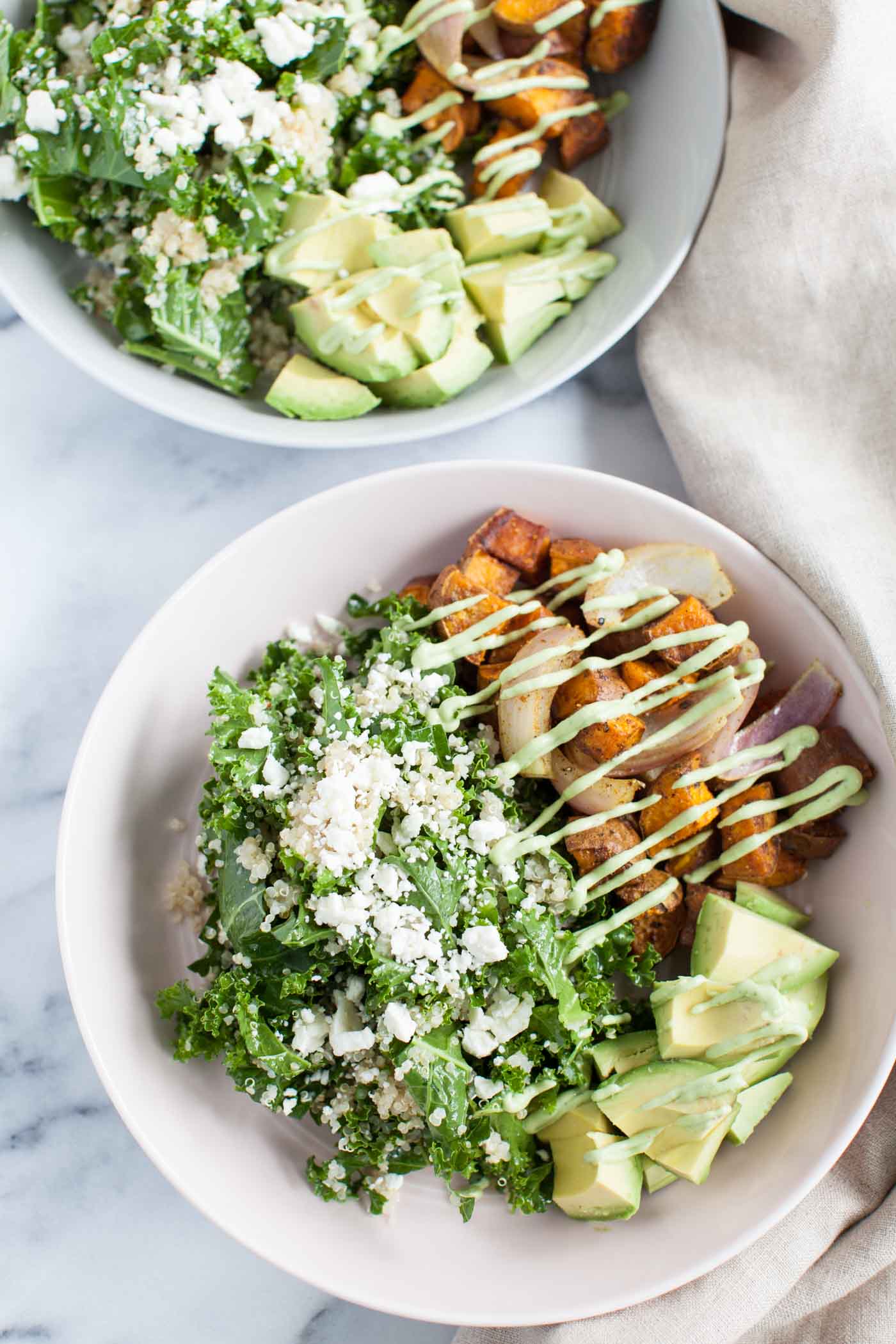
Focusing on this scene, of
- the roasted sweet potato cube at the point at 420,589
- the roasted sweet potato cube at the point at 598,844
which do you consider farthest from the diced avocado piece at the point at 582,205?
the roasted sweet potato cube at the point at 598,844

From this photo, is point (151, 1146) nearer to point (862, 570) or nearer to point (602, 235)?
point (862, 570)

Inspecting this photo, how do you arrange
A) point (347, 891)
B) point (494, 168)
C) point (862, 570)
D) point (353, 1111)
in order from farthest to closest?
point (494, 168), point (862, 570), point (353, 1111), point (347, 891)

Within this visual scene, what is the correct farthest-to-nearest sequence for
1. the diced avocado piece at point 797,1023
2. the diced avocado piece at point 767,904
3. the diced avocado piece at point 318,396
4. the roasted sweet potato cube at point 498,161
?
the roasted sweet potato cube at point 498,161 < the diced avocado piece at point 318,396 < the diced avocado piece at point 767,904 < the diced avocado piece at point 797,1023

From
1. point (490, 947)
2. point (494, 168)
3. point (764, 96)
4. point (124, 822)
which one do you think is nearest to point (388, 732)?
point (490, 947)

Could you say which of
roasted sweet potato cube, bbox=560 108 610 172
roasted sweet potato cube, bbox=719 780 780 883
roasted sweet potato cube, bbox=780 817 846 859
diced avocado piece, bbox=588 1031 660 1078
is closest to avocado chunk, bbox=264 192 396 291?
roasted sweet potato cube, bbox=560 108 610 172

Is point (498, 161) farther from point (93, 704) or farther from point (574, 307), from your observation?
point (93, 704)

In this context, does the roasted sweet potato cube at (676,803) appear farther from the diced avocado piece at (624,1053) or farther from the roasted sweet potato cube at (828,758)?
the diced avocado piece at (624,1053)
